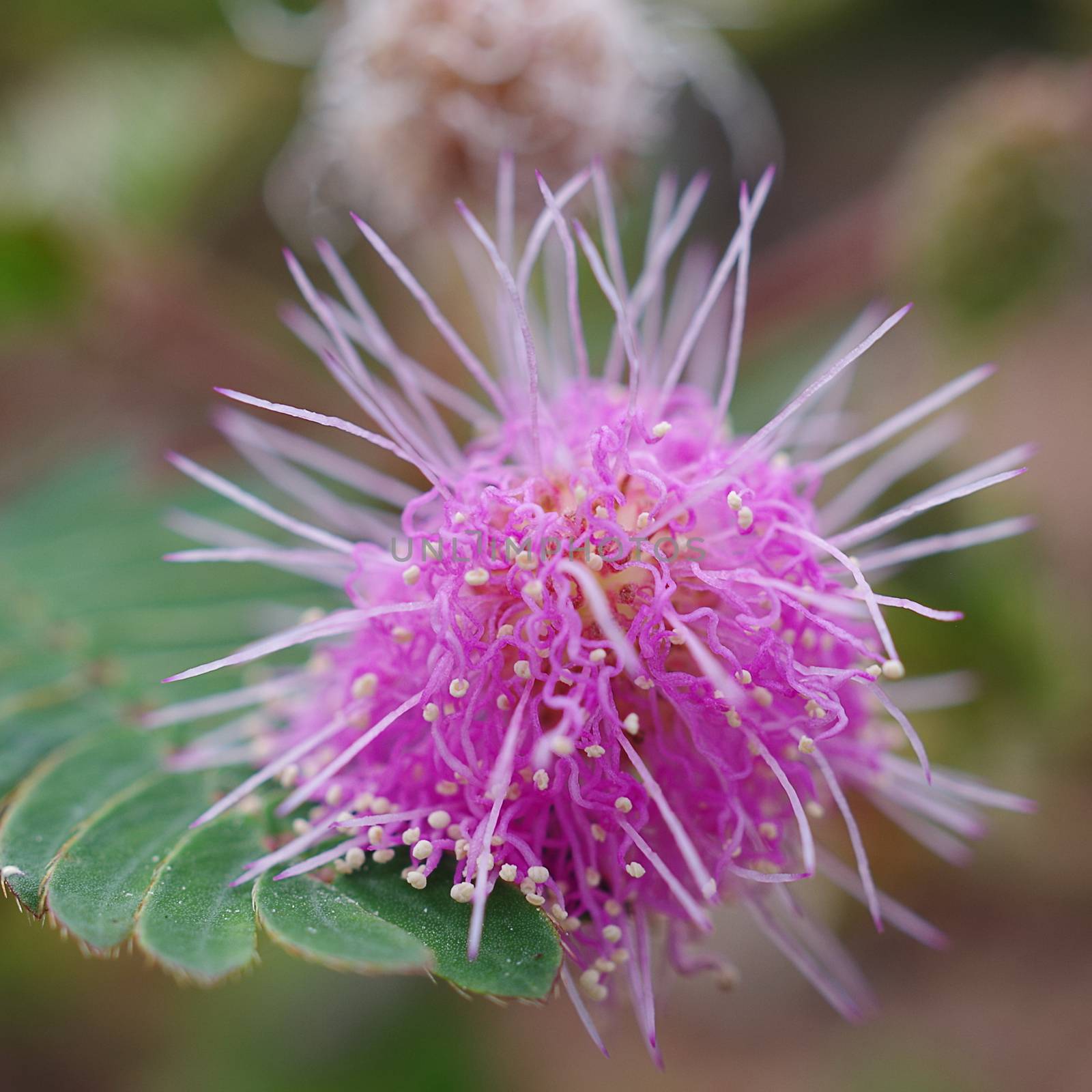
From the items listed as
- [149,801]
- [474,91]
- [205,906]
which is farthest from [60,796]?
[474,91]

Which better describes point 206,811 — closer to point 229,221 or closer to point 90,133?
point 90,133

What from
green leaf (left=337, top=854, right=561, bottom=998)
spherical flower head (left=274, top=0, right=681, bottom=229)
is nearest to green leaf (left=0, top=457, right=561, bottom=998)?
green leaf (left=337, top=854, right=561, bottom=998)

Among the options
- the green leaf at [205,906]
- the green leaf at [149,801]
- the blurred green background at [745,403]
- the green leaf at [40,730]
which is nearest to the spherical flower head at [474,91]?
the blurred green background at [745,403]

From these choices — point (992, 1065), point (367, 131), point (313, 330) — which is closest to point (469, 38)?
point (367, 131)

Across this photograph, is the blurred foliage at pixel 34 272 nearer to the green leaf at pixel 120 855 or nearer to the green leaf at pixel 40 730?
the green leaf at pixel 40 730

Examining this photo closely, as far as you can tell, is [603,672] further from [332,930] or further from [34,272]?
[34,272]

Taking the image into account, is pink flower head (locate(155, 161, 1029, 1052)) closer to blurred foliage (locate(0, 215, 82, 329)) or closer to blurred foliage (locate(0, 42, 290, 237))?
blurred foliage (locate(0, 215, 82, 329))
